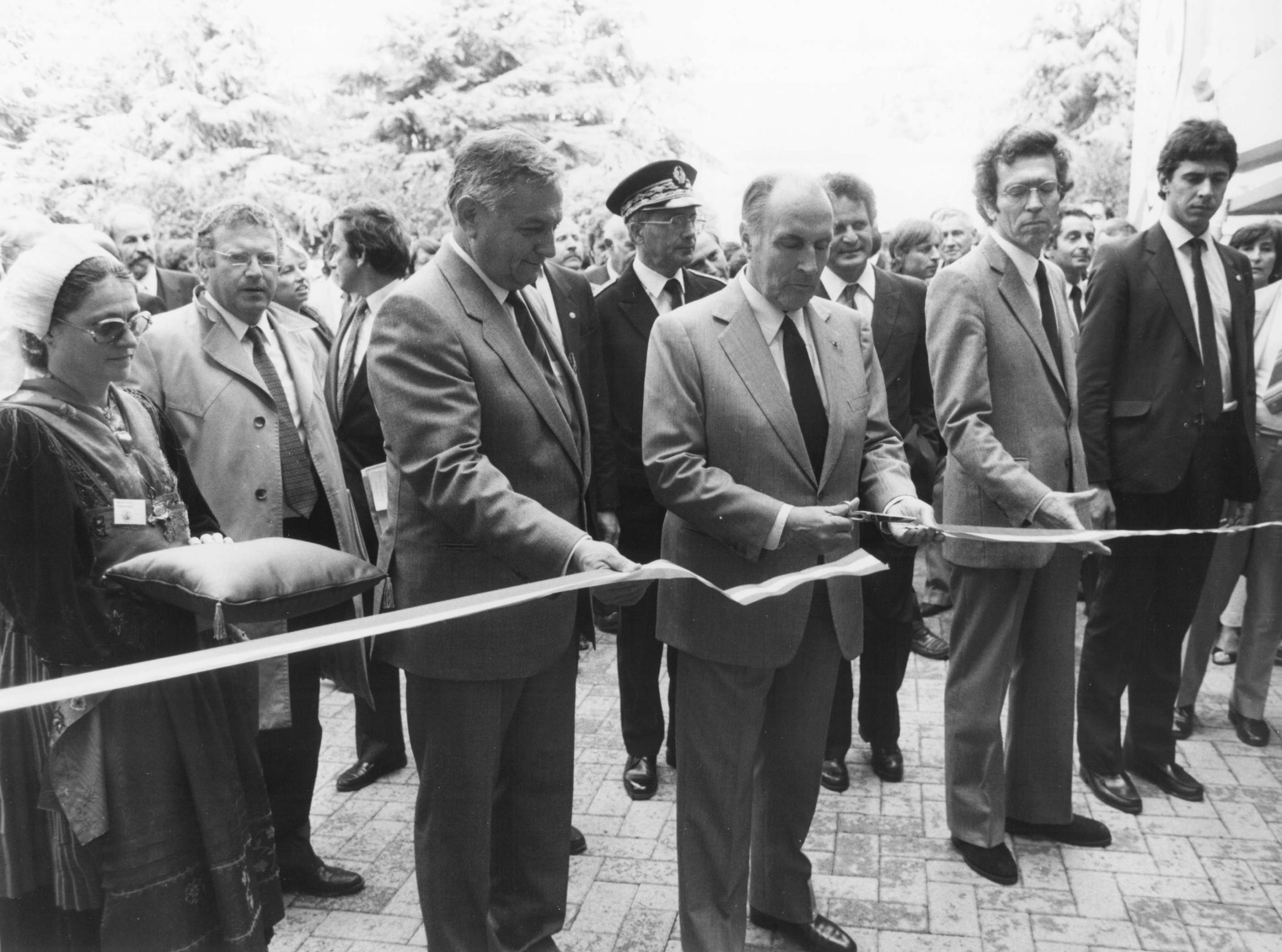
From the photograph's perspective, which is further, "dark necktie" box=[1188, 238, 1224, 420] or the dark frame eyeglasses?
"dark necktie" box=[1188, 238, 1224, 420]

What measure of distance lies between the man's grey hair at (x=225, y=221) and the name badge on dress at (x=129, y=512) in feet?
3.90

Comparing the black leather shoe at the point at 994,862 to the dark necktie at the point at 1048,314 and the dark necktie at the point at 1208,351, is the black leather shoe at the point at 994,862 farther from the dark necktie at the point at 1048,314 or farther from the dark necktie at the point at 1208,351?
the dark necktie at the point at 1208,351

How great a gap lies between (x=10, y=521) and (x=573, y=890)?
2.02 meters

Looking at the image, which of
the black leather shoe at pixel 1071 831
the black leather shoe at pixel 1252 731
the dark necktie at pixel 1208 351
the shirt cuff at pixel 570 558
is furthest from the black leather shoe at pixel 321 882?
the black leather shoe at pixel 1252 731

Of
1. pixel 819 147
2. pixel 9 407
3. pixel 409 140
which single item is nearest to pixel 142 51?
pixel 409 140

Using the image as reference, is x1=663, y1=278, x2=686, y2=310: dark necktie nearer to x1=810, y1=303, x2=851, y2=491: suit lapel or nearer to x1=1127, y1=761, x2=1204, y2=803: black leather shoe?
x1=810, y1=303, x2=851, y2=491: suit lapel

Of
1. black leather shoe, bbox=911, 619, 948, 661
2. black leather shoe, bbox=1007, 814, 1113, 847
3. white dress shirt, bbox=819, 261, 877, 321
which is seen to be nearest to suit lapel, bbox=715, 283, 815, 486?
white dress shirt, bbox=819, 261, 877, 321

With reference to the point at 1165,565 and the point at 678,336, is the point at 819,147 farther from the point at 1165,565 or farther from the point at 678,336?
the point at 678,336

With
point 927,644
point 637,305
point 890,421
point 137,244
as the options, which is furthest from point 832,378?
point 137,244

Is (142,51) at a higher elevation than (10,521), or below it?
higher

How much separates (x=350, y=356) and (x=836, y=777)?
2.42m

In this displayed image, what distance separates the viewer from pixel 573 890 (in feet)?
10.6

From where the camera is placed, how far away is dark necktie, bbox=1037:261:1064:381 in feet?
10.5

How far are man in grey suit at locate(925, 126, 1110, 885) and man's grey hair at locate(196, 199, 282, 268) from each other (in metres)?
2.09
